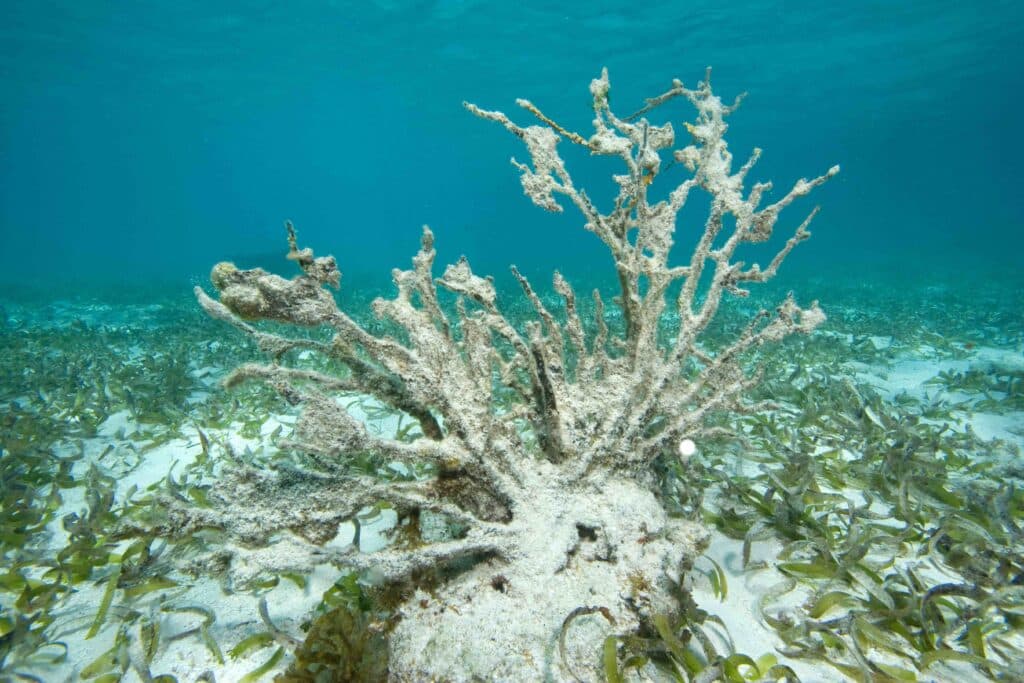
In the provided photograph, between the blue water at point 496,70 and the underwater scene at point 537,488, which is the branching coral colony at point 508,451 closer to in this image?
the underwater scene at point 537,488

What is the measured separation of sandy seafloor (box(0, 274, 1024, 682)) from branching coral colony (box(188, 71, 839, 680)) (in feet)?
1.62

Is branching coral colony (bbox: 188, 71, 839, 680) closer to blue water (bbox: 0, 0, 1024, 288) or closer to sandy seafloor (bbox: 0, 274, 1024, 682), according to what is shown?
sandy seafloor (bbox: 0, 274, 1024, 682)

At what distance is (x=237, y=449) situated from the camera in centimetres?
419

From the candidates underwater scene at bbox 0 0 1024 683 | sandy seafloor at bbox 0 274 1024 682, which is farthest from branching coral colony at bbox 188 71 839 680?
sandy seafloor at bbox 0 274 1024 682

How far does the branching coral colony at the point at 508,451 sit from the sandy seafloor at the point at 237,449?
0.49 m

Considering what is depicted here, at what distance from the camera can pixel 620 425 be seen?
224cm

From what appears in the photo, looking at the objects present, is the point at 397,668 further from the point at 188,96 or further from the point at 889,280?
the point at 188,96

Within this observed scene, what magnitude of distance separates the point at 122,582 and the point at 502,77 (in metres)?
43.7

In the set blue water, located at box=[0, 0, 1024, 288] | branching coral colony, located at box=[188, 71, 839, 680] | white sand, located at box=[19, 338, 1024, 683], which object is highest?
blue water, located at box=[0, 0, 1024, 288]

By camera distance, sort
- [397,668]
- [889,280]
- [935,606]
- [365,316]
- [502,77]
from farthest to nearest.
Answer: [502,77], [889,280], [365,316], [935,606], [397,668]

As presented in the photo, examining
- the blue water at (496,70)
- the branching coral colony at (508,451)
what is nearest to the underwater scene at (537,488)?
the branching coral colony at (508,451)

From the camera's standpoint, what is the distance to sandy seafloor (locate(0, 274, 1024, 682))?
6.70 feet

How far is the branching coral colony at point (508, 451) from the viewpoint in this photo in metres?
1.68

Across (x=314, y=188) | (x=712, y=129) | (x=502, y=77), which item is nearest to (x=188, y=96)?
(x=502, y=77)
